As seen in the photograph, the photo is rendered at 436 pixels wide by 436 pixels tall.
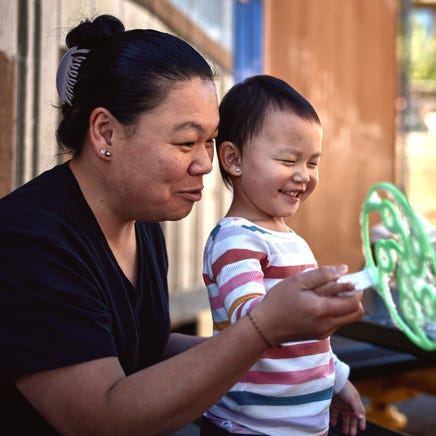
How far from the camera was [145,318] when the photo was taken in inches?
72.4

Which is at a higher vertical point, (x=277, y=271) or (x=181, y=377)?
(x=277, y=271)

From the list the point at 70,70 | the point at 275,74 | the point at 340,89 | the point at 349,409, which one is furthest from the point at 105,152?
the point at 340,89

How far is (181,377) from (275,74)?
5.65m

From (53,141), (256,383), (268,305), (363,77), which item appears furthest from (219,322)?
(363,77)

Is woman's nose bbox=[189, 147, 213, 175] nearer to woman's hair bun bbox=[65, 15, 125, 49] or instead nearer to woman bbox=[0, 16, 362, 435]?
woman bbox=[0, 16, 362, 435]

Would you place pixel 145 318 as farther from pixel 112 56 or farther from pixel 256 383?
pixel 112 56

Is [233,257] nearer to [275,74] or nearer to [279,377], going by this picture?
[279,377]

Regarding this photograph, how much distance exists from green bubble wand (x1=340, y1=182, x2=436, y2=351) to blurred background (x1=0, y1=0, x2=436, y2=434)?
79cm

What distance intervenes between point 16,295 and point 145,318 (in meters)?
0.48

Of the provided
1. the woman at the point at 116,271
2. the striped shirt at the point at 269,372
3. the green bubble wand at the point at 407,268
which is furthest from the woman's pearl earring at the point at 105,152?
the green bubble wand at the point at 407,268

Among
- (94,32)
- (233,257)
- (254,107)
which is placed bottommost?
(233,257)

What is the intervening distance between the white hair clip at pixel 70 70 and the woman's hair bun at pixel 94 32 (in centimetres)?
2

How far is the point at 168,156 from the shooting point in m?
1.58

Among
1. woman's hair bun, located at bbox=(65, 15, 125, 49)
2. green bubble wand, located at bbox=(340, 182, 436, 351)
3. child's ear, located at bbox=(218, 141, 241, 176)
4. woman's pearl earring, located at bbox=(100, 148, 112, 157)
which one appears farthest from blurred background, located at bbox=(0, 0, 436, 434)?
green bubble wand, located at bbox=(340, 182, 436, 351)
